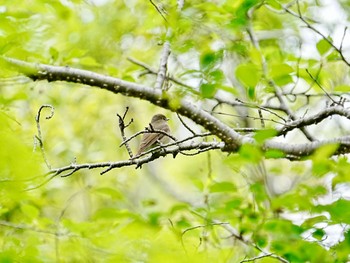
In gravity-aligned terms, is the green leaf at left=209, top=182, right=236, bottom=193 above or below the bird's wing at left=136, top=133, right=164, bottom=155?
below

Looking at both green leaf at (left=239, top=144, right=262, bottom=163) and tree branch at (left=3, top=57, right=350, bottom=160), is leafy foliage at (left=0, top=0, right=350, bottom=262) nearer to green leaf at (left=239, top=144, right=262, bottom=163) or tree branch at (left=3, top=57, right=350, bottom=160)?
green leaf at (left=239, top=144, right=262, bottom=163)

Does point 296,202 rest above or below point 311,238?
below

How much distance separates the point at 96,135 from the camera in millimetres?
8820

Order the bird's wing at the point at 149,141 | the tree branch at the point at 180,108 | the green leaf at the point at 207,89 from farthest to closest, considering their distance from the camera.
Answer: the bird's wing at the point at 149,141 → the tree branch at the point at 180,108 → the green leaf at the point at 207,89

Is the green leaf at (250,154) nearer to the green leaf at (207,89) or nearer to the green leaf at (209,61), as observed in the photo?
the green leaf at (207,89)

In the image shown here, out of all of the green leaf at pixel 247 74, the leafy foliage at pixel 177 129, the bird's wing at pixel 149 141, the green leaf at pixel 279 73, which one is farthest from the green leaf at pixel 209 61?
the bird's wing at pixel 149 141

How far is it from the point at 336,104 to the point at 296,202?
3.62 ft

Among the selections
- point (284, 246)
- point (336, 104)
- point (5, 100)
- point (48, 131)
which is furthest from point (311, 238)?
point (48, 131)

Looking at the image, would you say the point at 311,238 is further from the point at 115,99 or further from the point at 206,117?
the point at 115,99

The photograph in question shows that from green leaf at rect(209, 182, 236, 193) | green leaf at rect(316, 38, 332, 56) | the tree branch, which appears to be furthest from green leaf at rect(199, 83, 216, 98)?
green leaf at rect(316, 38, 332, 56)

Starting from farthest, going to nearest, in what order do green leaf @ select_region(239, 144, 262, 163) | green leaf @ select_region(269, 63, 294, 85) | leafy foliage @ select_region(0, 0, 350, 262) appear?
green leaf @ select_region(269, 63, 294, 85)
leafy foliage @ select_region(0, 0, 350, 262)
green leaf @ select_region(239, 144, 262, 163)

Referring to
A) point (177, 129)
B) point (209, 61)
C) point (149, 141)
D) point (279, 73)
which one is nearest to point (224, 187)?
point (209, 61)

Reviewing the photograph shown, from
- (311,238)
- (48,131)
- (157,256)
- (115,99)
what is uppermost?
(115,99)

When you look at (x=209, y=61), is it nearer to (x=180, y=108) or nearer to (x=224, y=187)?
(x=224, y=187)
